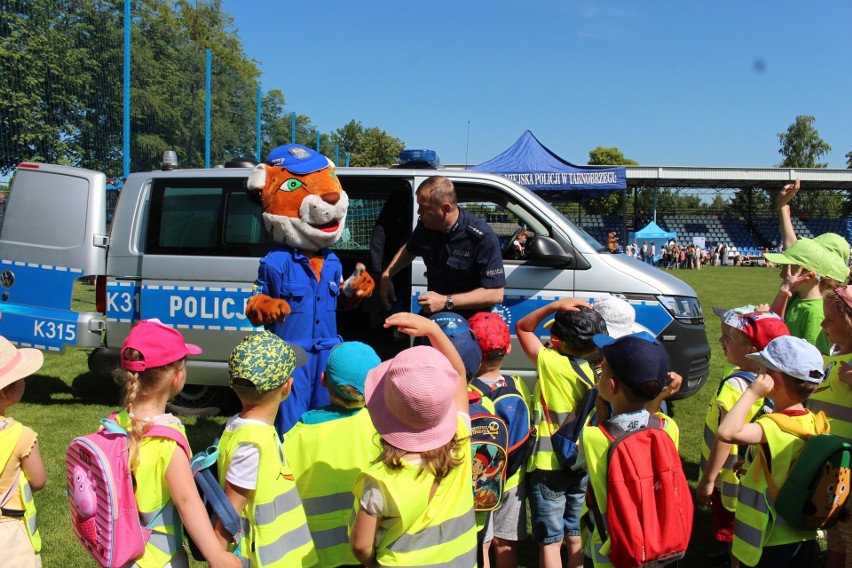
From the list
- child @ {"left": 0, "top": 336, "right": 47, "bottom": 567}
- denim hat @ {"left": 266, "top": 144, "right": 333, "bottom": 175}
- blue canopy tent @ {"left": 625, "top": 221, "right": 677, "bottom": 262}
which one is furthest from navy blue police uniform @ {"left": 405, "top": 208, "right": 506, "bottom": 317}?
blue canopy tent @ {"left": 625, "top": 221, "right": 677, "bottom": 262}

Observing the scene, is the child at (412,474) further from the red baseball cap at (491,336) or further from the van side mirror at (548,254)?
the van side mirror at (548,254)

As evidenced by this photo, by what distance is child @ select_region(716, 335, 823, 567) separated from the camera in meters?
2.61

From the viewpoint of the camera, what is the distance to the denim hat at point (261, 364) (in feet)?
7.74

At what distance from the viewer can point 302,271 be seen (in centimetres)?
373

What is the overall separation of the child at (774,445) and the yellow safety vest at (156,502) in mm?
2051

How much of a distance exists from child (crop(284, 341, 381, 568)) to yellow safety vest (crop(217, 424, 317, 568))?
0.41 ft

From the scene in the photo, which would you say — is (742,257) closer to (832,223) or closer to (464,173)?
(832,223)

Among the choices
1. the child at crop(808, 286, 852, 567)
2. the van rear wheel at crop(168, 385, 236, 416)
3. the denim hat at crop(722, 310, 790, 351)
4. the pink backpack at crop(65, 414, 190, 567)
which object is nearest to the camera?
the pink backpack at crop(65, 414, 190, 567)

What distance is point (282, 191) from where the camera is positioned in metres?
3.89

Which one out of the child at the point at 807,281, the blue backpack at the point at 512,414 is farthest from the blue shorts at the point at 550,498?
the child at the point at 807,281


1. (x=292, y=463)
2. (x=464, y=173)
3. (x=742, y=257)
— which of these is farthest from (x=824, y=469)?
(x=742, y=257)

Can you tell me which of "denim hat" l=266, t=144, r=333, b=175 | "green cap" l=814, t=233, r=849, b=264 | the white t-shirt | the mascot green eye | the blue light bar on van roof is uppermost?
the blue light bar on van roof

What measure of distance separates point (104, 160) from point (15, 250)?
4.74m

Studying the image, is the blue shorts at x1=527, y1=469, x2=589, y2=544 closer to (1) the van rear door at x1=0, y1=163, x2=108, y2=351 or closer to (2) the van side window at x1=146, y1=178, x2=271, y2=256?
(2) the van side window at x1=146, y1=178, x2=271, y2=256
